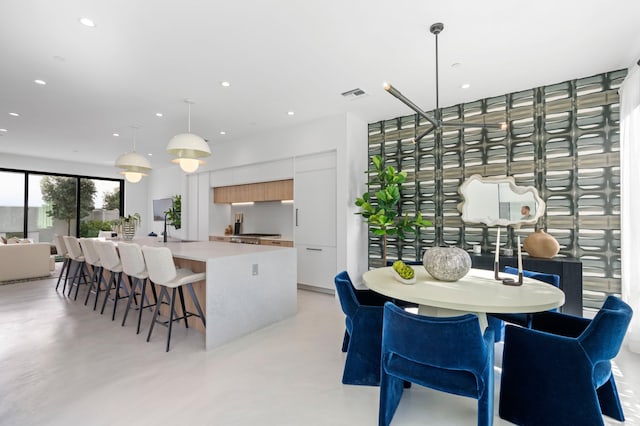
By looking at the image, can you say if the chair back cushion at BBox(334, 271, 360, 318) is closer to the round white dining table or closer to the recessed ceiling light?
the round white dining table

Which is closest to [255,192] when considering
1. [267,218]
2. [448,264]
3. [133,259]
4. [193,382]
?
[267,218]

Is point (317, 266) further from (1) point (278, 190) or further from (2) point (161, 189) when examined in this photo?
(2) point (161, 189)

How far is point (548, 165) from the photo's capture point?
12.0ft

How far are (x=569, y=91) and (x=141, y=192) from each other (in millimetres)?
10780

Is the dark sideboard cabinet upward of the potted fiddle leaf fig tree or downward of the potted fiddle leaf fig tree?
downward

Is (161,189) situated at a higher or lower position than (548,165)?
higher

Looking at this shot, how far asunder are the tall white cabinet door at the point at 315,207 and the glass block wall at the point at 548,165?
4.04 feet

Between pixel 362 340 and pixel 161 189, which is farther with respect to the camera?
pixel 161 189

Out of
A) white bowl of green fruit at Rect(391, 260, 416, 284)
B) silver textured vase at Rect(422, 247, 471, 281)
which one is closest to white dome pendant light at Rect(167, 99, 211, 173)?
white bowl of green fruit at Rect(391, 260, 416, 284)

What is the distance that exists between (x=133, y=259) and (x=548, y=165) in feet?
16.2

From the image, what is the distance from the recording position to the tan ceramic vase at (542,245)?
132 inches

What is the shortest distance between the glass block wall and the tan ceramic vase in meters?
0.29

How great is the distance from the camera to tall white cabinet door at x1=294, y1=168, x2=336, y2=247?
485cm

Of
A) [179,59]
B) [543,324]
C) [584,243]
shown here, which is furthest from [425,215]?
[179,59]
